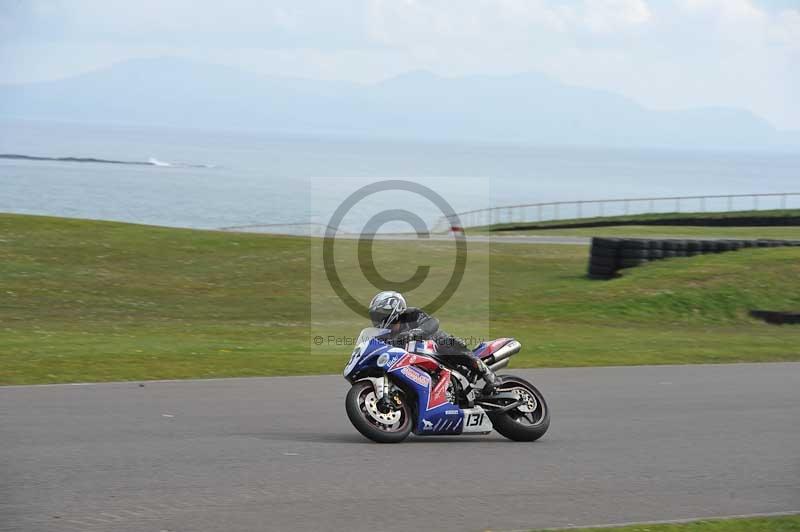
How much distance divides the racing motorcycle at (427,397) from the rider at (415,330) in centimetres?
8

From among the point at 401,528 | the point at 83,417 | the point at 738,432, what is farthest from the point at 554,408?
the point at 401,528

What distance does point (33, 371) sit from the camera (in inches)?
608

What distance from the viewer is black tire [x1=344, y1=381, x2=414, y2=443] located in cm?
1019

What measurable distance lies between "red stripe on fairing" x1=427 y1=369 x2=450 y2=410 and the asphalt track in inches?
16.4

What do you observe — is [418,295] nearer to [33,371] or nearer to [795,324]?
[795,324]

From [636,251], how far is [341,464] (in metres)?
23.1

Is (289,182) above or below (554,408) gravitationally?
above

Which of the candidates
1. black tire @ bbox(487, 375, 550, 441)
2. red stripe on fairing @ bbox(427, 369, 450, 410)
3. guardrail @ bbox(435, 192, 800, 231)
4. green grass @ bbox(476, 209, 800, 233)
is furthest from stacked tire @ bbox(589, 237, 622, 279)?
guardrail @ bbox(435, 192, 800, 231)

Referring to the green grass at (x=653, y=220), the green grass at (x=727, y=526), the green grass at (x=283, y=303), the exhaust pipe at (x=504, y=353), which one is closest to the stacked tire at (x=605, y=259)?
the green grass at (x=283, y=303)

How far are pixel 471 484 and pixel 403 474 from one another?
1.98 ft

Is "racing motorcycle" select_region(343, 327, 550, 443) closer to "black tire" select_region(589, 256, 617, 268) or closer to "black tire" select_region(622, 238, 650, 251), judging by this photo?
"black tire" select_region(589, 256, 617, 268)

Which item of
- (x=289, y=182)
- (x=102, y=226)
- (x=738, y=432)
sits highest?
(x=289, y=182)

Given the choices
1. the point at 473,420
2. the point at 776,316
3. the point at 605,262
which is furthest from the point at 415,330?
the point at 605,262

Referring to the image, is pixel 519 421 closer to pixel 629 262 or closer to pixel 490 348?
pixel 490 348
